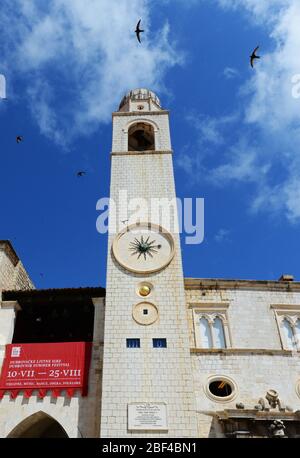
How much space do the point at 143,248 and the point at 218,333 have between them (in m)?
4.69

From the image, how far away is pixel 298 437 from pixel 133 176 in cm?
1287

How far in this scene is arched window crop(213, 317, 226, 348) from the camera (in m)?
15.2

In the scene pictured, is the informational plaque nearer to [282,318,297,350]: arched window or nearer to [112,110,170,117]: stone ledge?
[282,318,297,350]: arched window

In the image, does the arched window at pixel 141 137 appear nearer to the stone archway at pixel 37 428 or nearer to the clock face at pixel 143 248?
the clock face at pixel 143 248

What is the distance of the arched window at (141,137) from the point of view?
22.5 m

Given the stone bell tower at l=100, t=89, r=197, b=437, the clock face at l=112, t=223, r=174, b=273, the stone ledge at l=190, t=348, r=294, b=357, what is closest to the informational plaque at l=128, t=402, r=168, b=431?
the stone bell tower at l=100, t=89, r=197, b=437

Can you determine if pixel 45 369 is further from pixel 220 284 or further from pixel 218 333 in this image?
pixel 220 284

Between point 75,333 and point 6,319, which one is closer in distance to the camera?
point 6,319

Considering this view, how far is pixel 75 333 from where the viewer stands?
17406mm

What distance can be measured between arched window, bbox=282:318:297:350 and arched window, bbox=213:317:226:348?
258 centimetres

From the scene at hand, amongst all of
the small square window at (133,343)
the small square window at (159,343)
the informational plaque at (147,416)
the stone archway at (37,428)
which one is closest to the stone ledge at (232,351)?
the small square window at (159,343)

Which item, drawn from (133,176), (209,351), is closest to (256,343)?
(209,351)
